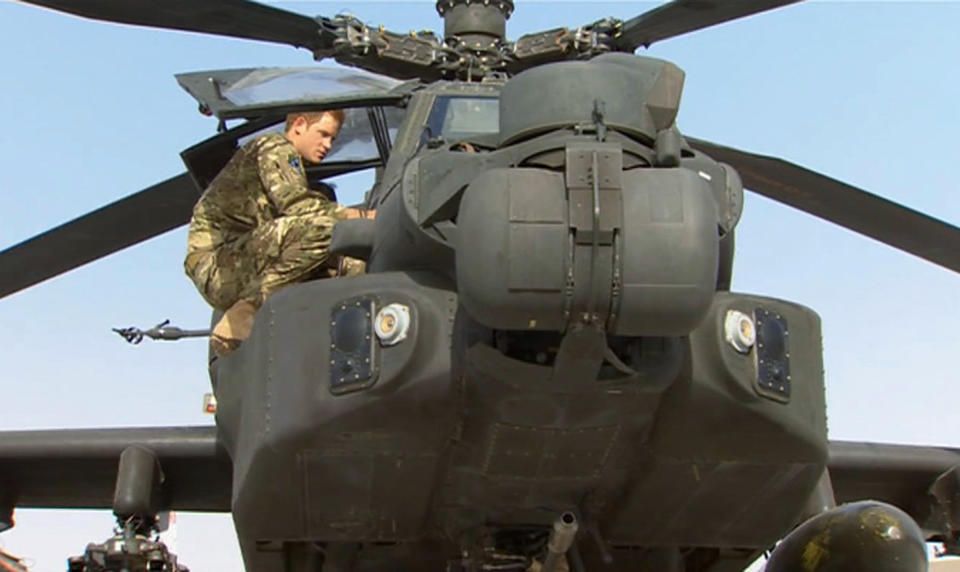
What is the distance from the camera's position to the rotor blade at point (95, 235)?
642 cm

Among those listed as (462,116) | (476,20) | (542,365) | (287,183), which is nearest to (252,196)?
(287,183)

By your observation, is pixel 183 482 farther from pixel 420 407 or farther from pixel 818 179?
pixel 818 179

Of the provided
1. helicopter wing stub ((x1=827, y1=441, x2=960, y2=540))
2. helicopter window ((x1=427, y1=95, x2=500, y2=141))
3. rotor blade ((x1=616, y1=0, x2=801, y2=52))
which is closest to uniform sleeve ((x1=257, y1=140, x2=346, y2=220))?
helicopter window ((x1=427, y1=95, x2=500, y2=141))

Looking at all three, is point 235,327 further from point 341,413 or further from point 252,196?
point 341,413

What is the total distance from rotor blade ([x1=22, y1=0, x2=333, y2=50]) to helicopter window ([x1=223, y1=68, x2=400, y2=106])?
79cm

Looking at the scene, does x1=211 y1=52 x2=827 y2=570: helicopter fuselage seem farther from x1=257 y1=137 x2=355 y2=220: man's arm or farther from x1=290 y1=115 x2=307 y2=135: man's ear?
x1=290 y1=115 x2=307 y2=135: man's ear

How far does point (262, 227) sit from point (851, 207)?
9.45ft

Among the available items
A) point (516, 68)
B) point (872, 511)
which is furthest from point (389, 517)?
point (516, 68)

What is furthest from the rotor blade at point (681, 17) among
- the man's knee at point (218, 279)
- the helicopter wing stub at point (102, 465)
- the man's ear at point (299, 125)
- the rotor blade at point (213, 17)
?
the helicopter wing stub at point (102, 465)

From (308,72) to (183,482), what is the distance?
6.69ft

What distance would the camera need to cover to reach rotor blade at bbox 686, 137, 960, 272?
643 cm

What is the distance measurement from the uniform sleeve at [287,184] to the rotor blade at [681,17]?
2.32m

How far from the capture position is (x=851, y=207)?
651 centimetres

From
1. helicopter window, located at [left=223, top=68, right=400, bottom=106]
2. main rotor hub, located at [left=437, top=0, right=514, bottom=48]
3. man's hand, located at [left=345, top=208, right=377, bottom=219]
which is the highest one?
main rotor hub, located at [left=437, top=0, right=514, bottom=48]
